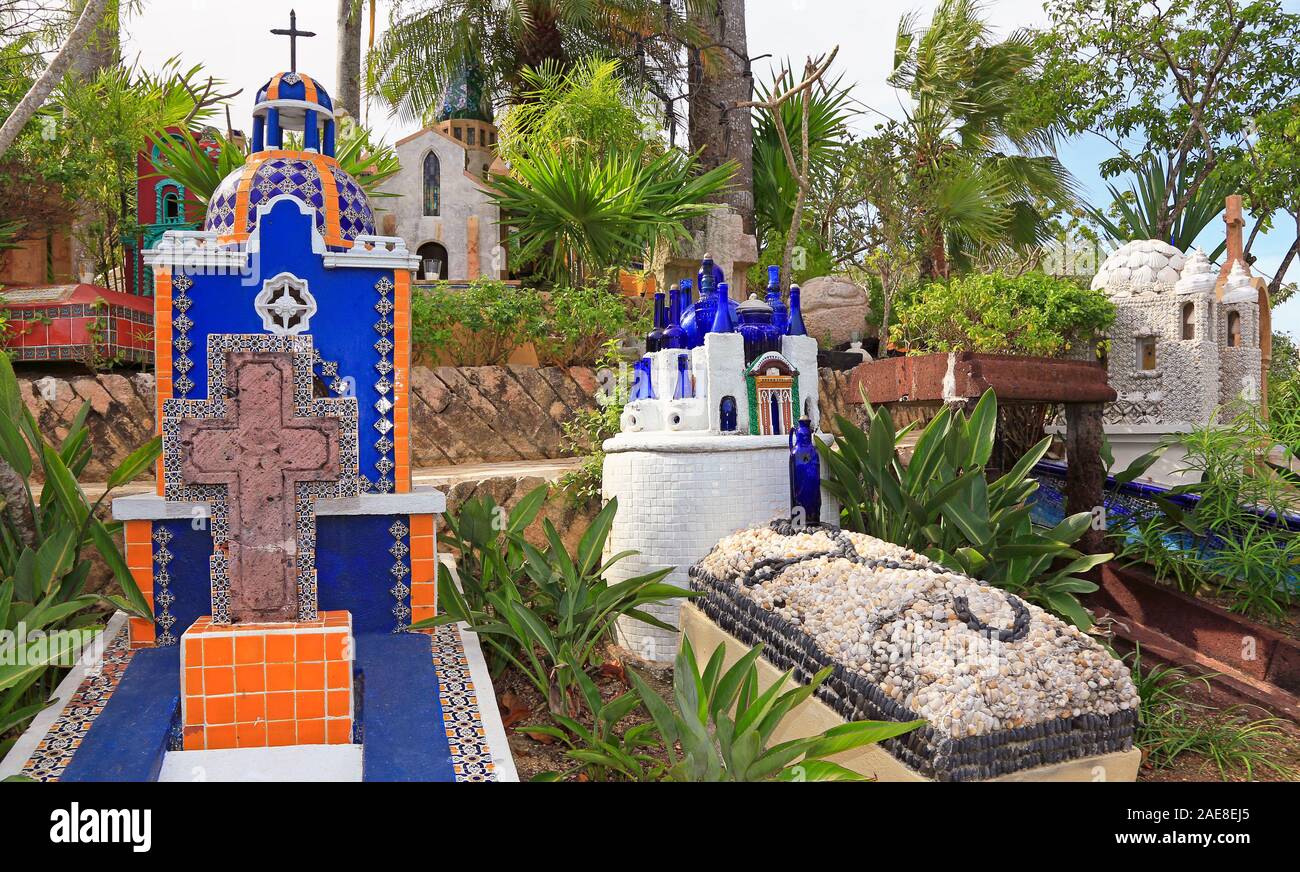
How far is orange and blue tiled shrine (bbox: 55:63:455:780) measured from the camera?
12.5ft

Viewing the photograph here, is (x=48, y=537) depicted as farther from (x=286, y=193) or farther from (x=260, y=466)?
(x=286, y=193)

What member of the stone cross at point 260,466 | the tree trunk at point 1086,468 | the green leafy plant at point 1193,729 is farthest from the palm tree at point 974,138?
the stone cross at point 260,466

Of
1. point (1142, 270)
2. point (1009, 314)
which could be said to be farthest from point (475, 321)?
point (1142, 270)

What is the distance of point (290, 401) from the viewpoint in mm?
4078

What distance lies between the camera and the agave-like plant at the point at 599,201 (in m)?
9.35

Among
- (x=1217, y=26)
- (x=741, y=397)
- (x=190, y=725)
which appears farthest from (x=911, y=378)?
(x=1217, y=26)

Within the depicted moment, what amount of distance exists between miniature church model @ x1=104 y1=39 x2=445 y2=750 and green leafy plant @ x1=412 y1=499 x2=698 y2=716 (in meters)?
0.36

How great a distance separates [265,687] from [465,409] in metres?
A: 4.90

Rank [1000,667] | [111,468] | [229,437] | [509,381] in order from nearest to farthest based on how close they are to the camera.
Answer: [1000,667], [229,437], [111,468], [509,381]

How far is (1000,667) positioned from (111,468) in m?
6.89

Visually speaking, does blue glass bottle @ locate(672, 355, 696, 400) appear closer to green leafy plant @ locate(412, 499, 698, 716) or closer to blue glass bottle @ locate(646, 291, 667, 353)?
blue glass bottle @ locate(646, 291, 667, 353)

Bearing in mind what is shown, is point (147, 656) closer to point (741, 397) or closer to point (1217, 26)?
point (741, 397)

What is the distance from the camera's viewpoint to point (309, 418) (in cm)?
409

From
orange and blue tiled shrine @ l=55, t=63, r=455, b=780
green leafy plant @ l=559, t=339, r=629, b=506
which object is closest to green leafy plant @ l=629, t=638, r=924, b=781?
orange and blue tiled shrine @ l=55, t=63, r=455, b=780
